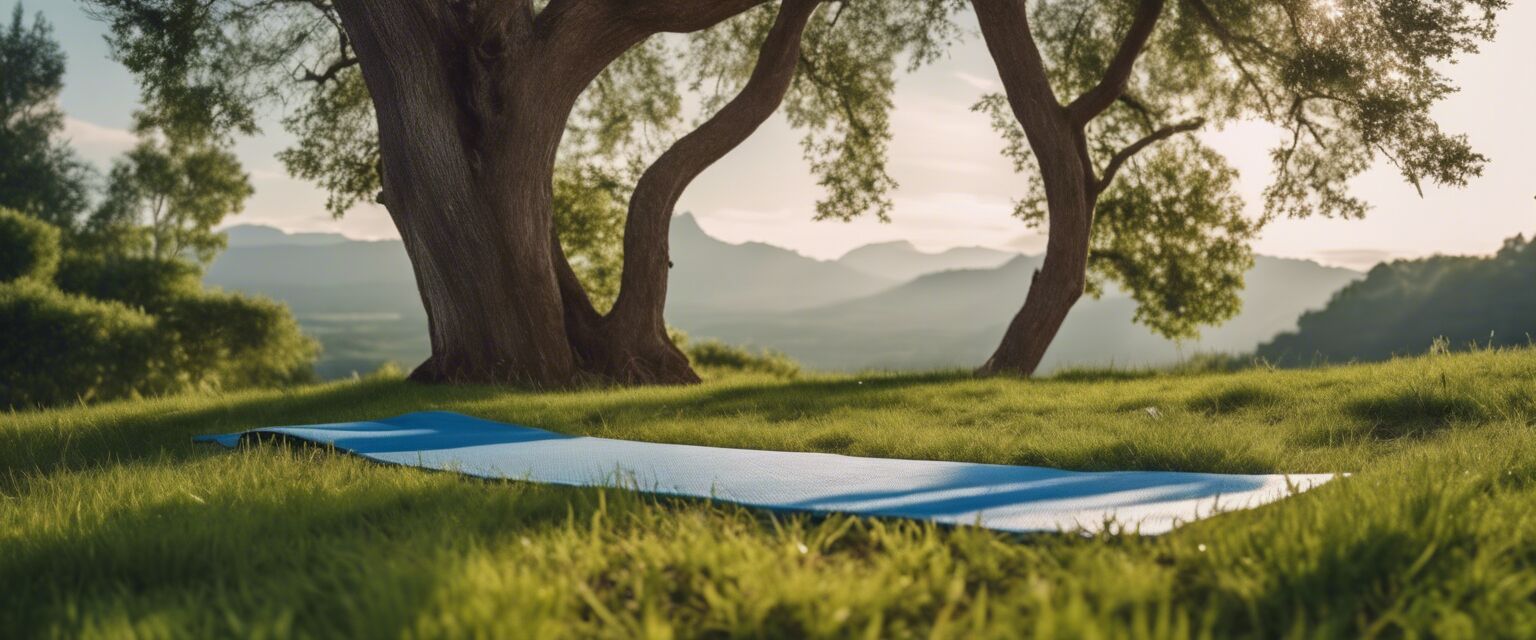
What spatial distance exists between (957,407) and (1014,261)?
153 m

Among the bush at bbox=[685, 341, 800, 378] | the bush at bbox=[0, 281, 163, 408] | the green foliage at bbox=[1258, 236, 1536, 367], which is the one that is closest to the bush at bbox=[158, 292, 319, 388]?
the bush at bbox=[0, 281, 163, 408]

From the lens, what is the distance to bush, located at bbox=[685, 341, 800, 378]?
23.1 m

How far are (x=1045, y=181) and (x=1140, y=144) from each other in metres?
2.24

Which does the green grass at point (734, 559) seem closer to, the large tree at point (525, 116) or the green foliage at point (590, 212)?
the large tree at point (525, 116)

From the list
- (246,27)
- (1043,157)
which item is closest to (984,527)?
(1043,157)

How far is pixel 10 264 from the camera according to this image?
21.3m

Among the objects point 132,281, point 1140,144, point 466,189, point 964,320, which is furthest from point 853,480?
point 964,320

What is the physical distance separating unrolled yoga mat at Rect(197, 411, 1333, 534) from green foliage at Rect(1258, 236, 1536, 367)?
4206cm

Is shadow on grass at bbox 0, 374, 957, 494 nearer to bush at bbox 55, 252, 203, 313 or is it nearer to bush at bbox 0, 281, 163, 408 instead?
bush at bbox 0, 281, 163, 408

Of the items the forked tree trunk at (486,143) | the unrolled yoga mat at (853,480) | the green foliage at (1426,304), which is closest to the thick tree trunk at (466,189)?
the forked tree trunk at (486,143)

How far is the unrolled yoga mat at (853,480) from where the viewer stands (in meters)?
2.96

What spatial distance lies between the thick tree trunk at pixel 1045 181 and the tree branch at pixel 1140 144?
0.93m

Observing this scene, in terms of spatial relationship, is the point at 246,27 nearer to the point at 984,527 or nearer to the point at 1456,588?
the point at 984,527

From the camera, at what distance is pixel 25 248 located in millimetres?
21516
